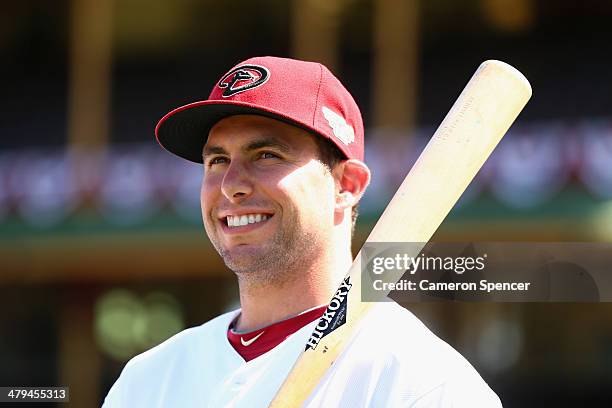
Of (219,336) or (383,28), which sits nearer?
Result: (219,336)

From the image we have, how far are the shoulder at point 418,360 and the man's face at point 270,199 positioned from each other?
22 cm

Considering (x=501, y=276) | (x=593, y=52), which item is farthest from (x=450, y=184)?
(x=593, y=52)

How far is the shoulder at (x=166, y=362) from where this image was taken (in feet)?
6.73

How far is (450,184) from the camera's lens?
5.83 ft

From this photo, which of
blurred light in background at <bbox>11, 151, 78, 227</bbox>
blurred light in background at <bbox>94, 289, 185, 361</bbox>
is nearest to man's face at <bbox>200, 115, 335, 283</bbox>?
blurred light in background at <bbox>11, 151, 78, 227</bbox>

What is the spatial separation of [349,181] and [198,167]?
6.29 metres

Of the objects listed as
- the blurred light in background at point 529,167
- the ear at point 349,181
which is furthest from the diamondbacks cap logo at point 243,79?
the blurred light in background at point 529,167

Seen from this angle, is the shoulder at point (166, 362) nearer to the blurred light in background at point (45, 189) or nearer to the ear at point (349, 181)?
the ear at point (349, 181)

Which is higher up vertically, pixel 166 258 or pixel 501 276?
pixel 166 258

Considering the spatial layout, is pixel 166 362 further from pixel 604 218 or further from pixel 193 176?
pixel 193 176

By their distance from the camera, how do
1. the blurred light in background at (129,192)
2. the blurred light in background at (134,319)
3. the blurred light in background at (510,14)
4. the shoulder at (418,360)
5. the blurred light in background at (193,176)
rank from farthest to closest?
the blurred light in background at (134,319)
the blurred light in background at (129,192)
the blurred light in background at (510,14)
the blurred light in background at (193,176)
the shoulder at (418,360)

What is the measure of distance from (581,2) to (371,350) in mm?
7096

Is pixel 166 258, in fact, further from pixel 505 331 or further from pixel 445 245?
pixel 445 245

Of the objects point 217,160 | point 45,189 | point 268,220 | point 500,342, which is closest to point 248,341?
point 268,220
